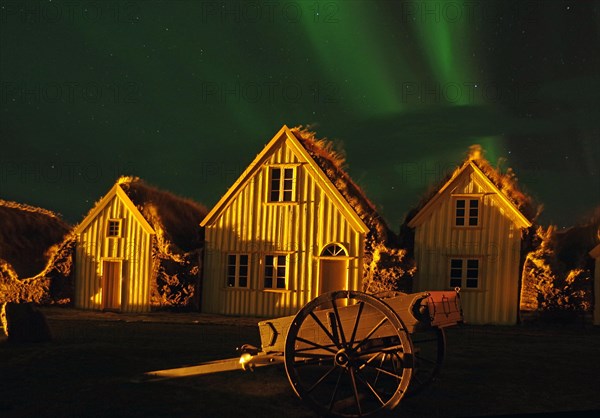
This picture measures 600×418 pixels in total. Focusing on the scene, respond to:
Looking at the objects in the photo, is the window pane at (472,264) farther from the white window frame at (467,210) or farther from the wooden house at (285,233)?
the wooden house at (285,233)

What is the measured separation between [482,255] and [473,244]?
489 millimetres

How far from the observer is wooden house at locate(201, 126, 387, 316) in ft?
78.7

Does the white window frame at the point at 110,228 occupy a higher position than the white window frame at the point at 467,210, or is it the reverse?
the white window frame at the point at 467,210

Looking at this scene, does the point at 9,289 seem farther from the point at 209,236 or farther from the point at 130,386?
the point at 130,386

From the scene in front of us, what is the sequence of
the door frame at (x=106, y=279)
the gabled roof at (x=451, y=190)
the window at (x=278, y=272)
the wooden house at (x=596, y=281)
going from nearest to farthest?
the gabled roof at (x=451, y=190), the wooden house at (x=596, y=281), the window at (x=278, y=272), the door frame at (x=106, y=279)

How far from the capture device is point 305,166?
2445 centimetres

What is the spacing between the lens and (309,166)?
24.4m

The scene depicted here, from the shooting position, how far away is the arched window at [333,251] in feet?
78.3

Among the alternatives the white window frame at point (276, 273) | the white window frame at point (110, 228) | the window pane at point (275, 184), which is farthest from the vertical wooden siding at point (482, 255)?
the white window frame at point (110, 228)

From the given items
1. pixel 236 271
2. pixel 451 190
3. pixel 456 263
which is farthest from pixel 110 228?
pixel 456 263

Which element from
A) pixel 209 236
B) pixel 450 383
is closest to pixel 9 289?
pixel 209 236

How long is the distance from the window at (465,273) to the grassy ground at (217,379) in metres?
4.59

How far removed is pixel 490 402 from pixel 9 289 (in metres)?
23.2

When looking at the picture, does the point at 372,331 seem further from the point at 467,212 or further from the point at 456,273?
the point at 467,212
